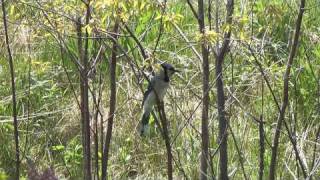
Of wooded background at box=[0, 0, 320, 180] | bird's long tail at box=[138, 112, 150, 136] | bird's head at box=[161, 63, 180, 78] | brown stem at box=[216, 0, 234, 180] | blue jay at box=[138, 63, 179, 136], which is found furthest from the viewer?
wooded background at box=[0, 0, 320, 180]

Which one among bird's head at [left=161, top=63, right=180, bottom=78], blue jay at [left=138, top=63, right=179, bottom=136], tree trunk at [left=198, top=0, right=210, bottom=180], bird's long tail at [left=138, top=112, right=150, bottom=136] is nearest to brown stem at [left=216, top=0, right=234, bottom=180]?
tree trunk at [left=198, top=0, right=210, bottom=180]

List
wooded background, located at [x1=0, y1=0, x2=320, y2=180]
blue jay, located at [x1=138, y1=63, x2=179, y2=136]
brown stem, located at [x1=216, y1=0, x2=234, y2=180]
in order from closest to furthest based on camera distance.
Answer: brown stem, located at [x1=216, y1=0, x2=234, y2=180], blue jay, located at [x1=138, y1=63, x2=179, y2=136], wooded background, located at [x1=0, y1=0, x2=320, y2=180]

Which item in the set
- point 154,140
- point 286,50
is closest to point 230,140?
point 154,140

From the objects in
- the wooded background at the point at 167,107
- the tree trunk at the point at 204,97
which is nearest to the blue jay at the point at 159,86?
the wooded background at the point at 167,107

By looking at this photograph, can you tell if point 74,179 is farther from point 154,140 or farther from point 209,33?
point 209,33

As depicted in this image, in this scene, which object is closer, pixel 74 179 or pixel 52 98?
pixel 74 179

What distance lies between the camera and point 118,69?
6559 millimetres

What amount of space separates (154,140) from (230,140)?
0.70 meters

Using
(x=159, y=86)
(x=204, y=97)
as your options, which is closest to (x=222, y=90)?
(x=204, y=97)

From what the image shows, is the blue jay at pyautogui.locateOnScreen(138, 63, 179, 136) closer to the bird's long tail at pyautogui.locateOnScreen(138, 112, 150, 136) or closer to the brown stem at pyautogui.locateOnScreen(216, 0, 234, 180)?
the bird's long tail at pyautogui.locateOnScreen(138, 112, 150, 136)

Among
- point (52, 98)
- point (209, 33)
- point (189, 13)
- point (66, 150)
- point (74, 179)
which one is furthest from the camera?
point (189, 13)

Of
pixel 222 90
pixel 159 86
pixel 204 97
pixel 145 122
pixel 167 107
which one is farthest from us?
pixel 167 107

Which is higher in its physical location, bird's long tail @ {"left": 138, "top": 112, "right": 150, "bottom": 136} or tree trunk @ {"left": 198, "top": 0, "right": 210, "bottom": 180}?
tree trunk @ {"left": 198, "top": 0, "right": 210, "bottom": 180}

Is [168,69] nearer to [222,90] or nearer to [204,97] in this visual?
[222,90]
